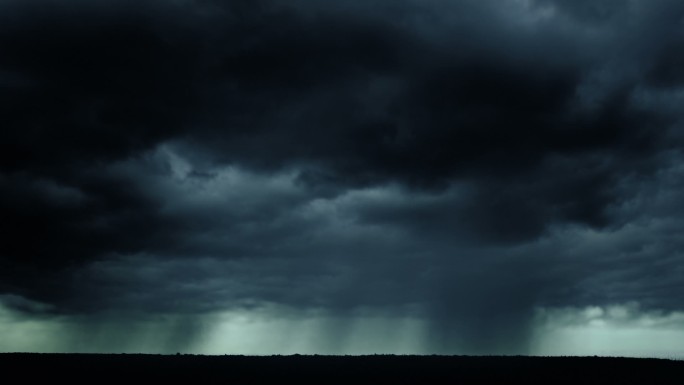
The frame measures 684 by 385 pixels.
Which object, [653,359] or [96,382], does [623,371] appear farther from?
[96,382]

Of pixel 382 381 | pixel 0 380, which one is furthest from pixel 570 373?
pixel 0 380

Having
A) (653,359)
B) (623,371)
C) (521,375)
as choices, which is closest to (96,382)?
(521,375)

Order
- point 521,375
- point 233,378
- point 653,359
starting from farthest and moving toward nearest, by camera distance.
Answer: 1. point 653,359
2. point 521,375
3. point 233,378

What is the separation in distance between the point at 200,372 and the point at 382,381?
33.6 m

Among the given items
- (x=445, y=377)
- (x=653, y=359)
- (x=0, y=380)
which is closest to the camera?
(x=0, y=380)

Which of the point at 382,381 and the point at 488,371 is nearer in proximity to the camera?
the point at 382,381

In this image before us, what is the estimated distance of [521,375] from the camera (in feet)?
353

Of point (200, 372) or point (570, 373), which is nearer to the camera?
point (200, 372)

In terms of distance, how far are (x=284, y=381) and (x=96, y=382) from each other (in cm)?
2715

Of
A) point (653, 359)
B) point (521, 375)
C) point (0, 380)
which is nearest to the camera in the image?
point (0, 380)

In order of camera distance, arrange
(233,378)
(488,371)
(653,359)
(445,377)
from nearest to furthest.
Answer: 1. (233,378)
2. (445,377)
3. (488,371)
4. (653,359)

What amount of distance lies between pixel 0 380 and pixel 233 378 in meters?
33.1

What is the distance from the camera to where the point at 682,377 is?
10700cm

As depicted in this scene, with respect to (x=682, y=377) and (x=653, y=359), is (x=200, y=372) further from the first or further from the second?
(x=653, y=359)
